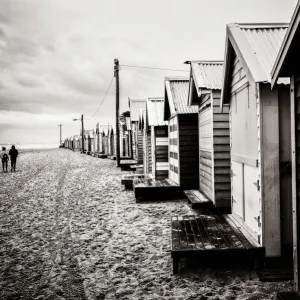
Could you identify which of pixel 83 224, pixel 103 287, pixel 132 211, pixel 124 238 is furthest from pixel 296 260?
pixel 132 211

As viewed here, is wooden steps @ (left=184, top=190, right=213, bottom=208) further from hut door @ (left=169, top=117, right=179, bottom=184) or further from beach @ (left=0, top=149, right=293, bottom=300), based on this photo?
hut door @ (left=169, top=117, right=179, bottom=184)

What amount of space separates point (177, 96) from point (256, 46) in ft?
22.7

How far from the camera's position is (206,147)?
388 inches

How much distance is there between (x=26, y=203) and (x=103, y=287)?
8.02m

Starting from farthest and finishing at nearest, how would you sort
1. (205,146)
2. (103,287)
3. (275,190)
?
(205,146) → (275,190) → (103,287)

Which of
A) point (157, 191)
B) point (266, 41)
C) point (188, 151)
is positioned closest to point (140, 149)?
point (157, 191)

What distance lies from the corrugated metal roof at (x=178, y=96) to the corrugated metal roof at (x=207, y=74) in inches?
85.3

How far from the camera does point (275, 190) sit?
540 centimetres

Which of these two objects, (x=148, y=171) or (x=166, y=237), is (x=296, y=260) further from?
(x=148, y=171)

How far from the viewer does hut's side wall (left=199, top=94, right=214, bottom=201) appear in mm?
9320

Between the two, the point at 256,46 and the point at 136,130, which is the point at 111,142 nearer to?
the point at 136,130

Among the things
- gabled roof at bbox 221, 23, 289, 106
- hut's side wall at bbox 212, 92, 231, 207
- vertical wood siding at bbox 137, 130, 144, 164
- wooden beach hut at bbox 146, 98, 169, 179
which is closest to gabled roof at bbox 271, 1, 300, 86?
gabled roof at bbox 221, 23, 289, 106

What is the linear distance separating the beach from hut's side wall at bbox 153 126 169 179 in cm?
398

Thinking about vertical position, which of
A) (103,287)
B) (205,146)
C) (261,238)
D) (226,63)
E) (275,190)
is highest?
(226,63)
